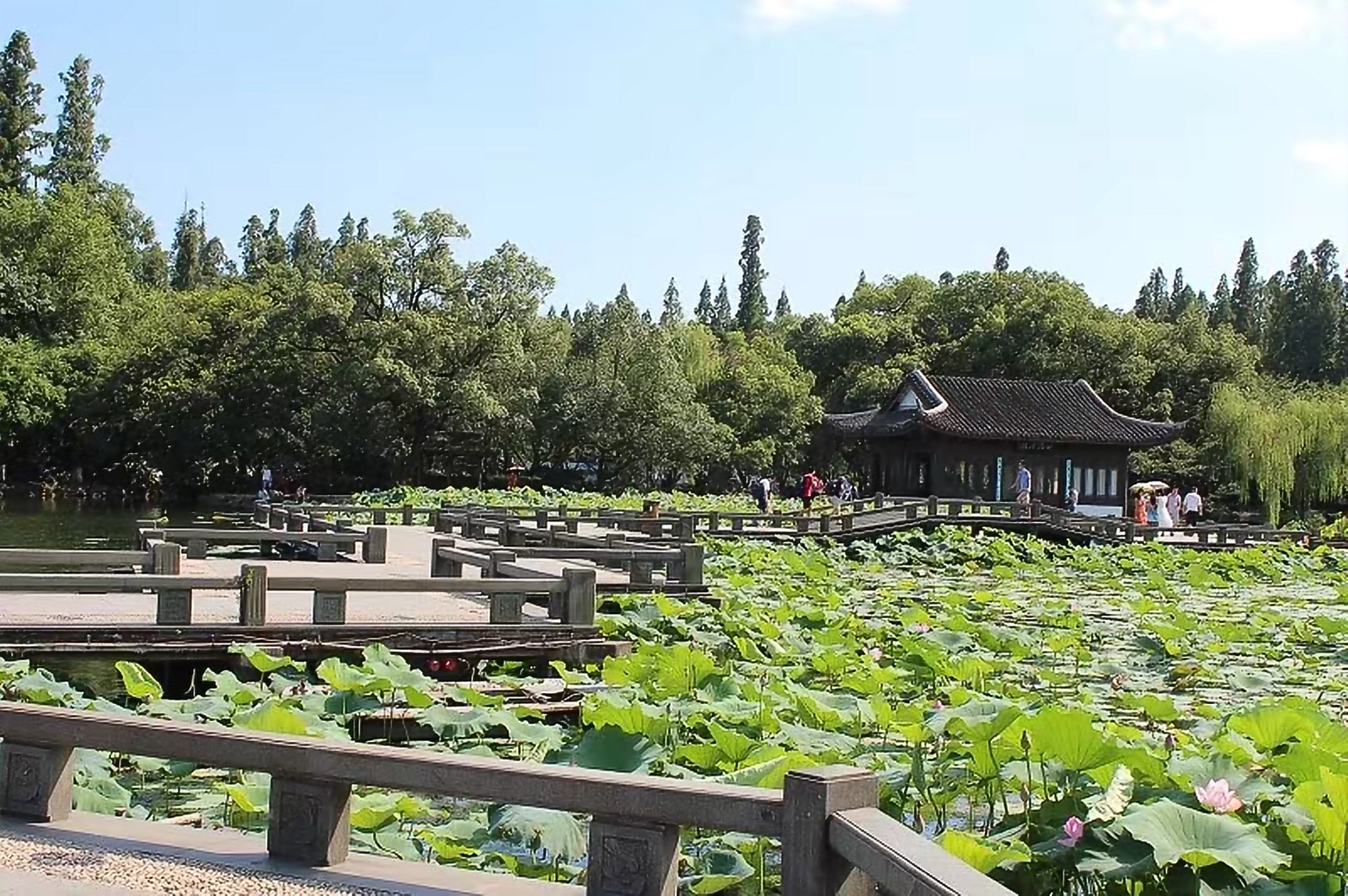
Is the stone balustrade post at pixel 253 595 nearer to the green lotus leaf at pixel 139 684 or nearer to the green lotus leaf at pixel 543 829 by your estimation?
the green lotus leaf at pixel 139 684

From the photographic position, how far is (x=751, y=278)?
86875 millimetres

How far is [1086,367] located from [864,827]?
155 feet

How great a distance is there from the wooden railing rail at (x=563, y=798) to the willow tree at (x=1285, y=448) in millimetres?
39445

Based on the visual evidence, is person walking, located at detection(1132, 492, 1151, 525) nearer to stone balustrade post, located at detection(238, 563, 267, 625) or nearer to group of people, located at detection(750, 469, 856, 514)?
group of people, located at detection(750, 469, 856, 514)

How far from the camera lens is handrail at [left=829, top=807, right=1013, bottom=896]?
280 centimetres

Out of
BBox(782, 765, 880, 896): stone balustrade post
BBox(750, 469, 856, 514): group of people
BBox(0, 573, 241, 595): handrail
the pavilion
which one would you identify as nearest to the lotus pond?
BBox(782, 765, 880, 896): stone balustrade post

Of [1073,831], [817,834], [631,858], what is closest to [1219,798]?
[1073,831]

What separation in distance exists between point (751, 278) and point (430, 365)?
49.6m

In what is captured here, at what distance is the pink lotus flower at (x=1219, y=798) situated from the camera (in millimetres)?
3838

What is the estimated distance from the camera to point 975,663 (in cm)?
804

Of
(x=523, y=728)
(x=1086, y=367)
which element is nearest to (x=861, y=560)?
(x=523, y=728)

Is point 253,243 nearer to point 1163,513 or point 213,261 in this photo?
point 213,261

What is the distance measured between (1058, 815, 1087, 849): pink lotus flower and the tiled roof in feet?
111

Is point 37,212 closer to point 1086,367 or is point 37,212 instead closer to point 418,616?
point 1086,367
